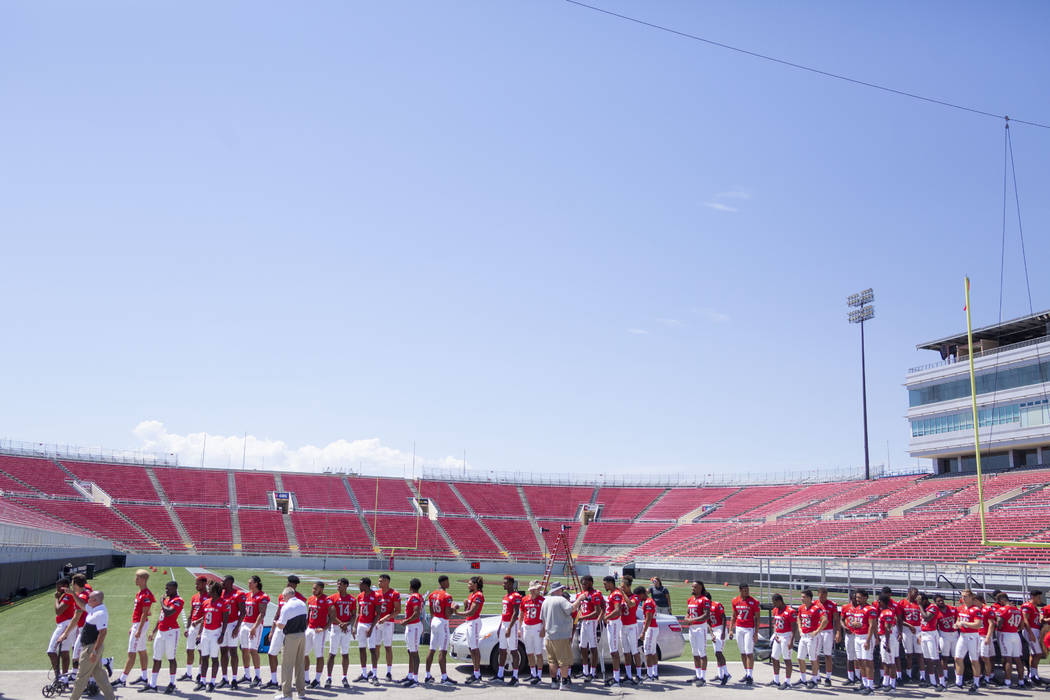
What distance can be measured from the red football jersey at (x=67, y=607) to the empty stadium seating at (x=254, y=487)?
169 ft

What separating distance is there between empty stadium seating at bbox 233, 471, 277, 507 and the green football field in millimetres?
14203

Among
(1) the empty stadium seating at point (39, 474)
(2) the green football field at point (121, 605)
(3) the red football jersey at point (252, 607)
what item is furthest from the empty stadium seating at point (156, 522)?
(3) the red football jersey at point (252, 607)

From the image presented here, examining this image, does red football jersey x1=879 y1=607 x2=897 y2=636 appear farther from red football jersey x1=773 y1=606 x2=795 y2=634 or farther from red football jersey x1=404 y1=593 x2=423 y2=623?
red football jersey x1=404 y1=593 x2=423 y2=623

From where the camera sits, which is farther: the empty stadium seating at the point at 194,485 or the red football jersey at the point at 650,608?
the empty stadium seating at the point at 194,485

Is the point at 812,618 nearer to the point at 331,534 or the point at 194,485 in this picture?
the point at 331,534

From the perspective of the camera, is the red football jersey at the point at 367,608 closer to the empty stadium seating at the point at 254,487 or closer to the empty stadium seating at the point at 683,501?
the empty stadium seating at the point at 254,487

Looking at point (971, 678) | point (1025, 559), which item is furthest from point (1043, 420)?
point (971, 678)

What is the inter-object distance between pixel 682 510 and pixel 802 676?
52.3 m

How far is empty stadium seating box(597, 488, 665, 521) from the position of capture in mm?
67750

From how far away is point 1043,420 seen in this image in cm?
4272

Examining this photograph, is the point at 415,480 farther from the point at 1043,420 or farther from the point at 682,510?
A: the point at 1043,420

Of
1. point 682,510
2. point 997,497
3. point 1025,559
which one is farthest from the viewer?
point 682,510

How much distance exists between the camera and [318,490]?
214 feet

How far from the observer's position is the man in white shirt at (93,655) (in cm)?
1001
